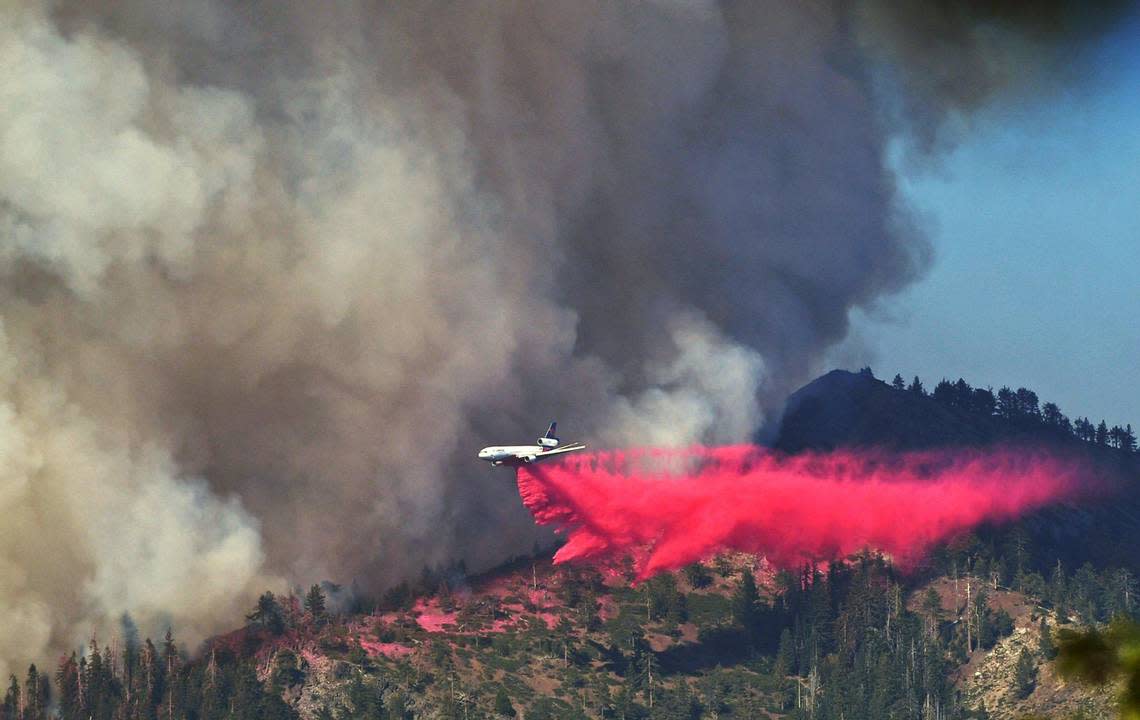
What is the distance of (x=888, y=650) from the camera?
168 metres

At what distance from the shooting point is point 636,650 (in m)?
162

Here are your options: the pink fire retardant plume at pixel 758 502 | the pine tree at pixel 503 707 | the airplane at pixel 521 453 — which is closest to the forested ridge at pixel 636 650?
the pine tree at pixel 503 707

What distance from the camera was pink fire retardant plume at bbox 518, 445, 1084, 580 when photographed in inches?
5758

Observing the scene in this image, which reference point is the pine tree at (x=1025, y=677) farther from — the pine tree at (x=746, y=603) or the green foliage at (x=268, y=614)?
the green foliage at (x=268, y=614)

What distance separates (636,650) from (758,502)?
1690 centimetres

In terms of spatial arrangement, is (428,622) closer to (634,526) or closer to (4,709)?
(634,526)

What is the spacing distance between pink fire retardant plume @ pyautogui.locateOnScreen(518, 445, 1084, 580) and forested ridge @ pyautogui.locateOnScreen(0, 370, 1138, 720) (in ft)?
12.9

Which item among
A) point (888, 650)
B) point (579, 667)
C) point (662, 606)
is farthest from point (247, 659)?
point (888, 650)

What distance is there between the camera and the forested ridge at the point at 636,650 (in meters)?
151

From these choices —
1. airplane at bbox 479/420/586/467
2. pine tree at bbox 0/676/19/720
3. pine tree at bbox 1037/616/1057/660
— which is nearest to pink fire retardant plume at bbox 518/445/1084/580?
airplane at bbox 479/420/586/467

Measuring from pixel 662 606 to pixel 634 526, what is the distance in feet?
73.2

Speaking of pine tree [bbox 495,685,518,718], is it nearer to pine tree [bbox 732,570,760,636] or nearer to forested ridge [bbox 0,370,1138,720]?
forested ridge [bbox 0,370,1138,720]

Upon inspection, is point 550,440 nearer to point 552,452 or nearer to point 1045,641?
point 552,452

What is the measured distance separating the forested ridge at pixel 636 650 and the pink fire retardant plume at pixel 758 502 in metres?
3.93
